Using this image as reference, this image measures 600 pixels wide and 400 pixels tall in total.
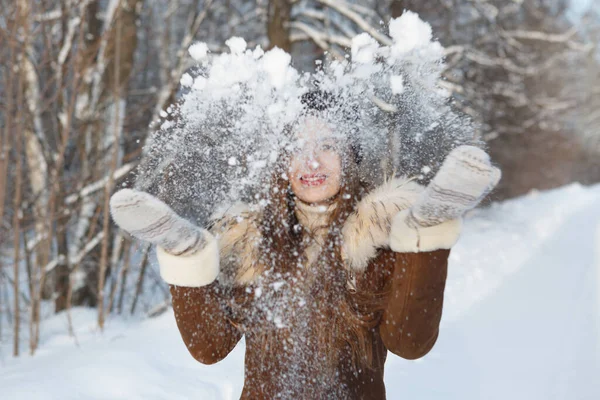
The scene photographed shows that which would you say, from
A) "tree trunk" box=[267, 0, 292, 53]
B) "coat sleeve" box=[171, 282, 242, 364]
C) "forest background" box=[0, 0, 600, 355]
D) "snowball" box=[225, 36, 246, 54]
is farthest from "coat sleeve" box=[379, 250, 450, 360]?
"tree trunk" box=[267, 0, 292, 53]

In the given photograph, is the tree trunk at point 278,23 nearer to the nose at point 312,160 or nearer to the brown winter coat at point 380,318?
the nose at point 312,160

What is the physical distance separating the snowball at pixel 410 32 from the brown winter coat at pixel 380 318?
1.32ft

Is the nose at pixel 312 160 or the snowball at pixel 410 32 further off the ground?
the snowball at pixel 410 32

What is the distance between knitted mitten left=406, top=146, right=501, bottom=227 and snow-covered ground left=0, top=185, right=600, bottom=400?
A: 110 cm

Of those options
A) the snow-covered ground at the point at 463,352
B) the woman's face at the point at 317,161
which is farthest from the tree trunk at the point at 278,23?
the woman's face at the point at 317,161

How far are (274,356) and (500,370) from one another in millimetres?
2757

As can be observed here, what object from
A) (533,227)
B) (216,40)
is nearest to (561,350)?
(216,40)

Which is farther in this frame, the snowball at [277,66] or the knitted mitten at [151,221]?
the snowball at [277,66]

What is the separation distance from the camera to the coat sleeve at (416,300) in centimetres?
133

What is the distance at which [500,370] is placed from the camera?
12.5 ft

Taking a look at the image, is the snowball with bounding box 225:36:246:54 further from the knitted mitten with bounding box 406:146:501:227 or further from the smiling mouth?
the knitted mitten with bounding box 406:146:501:227

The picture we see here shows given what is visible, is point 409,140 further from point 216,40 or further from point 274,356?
point 216,40

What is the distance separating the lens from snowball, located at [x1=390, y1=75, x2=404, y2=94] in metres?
1.58

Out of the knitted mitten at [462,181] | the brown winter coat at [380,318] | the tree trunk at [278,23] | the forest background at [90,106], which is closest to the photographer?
the knitted mitten at [462,181]
